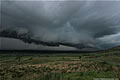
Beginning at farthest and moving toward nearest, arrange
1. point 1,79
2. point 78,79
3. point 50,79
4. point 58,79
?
point 78,79
point 1,79
point 58,79
point 50,79

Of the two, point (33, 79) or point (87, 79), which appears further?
point (87, 79)

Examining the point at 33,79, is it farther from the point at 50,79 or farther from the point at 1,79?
the point at 1,79

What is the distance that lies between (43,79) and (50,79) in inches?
29.9

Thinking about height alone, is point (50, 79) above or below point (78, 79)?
above

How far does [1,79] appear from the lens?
9.78 meters

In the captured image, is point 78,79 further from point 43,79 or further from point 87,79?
point 43,79

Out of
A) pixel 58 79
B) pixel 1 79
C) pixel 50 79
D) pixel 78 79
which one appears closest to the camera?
pixel 50 79

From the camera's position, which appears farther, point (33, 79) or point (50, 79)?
point (33, 79)

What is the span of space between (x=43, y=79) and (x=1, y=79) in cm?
472

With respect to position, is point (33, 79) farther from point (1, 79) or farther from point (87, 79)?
point (87, 79)

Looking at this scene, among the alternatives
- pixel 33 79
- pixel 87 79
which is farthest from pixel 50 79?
pixel 87 79

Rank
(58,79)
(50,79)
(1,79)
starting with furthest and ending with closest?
(1,79) < (58,79) < (50,79)

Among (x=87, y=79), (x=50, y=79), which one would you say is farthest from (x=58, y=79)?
(x=87, y=79)

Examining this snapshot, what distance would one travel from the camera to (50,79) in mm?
8539
